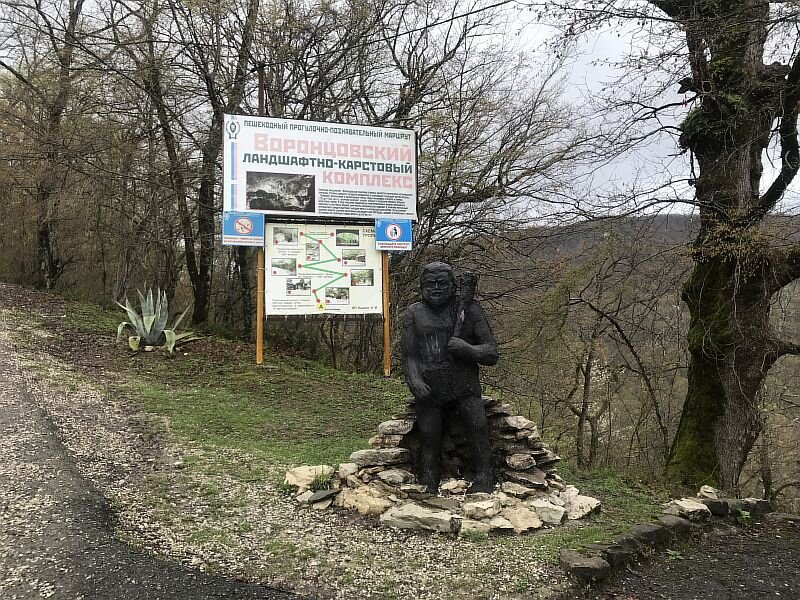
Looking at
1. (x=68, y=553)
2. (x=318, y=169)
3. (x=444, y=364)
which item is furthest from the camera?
(x=318, y=169)

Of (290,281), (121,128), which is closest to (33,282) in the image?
(121,128)

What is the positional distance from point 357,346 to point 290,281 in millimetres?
4085

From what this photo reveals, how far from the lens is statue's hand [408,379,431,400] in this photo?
469 centimetres

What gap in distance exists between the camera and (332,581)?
3.40 metres

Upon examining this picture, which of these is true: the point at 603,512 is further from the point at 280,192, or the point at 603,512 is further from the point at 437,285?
the point at 280,192

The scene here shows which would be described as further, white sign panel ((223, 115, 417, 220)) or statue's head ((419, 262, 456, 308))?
white sign panel ((223, 115, 417, 220))

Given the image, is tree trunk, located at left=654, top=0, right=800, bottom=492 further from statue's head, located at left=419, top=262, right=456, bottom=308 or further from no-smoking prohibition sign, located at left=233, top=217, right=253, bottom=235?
no-smoking prohibition sign, located at left=233, top=217, right=253, bottom=235

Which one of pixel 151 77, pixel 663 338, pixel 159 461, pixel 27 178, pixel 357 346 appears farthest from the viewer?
pixel 27 178

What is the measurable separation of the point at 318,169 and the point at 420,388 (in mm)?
5749

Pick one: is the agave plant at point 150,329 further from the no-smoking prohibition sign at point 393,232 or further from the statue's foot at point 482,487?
the statue's foot at point 482,487

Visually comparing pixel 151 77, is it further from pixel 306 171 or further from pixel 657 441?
pixel 657 441

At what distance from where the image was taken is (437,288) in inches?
190

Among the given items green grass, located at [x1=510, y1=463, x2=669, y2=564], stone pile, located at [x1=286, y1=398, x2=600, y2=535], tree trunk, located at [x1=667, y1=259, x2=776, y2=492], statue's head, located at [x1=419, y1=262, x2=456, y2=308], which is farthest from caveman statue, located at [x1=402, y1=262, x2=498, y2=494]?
tree trunk, located at [x1=667, y1=259, x2=776, y2=492]

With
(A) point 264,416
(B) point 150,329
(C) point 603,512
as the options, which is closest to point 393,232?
(A) point 264,416
